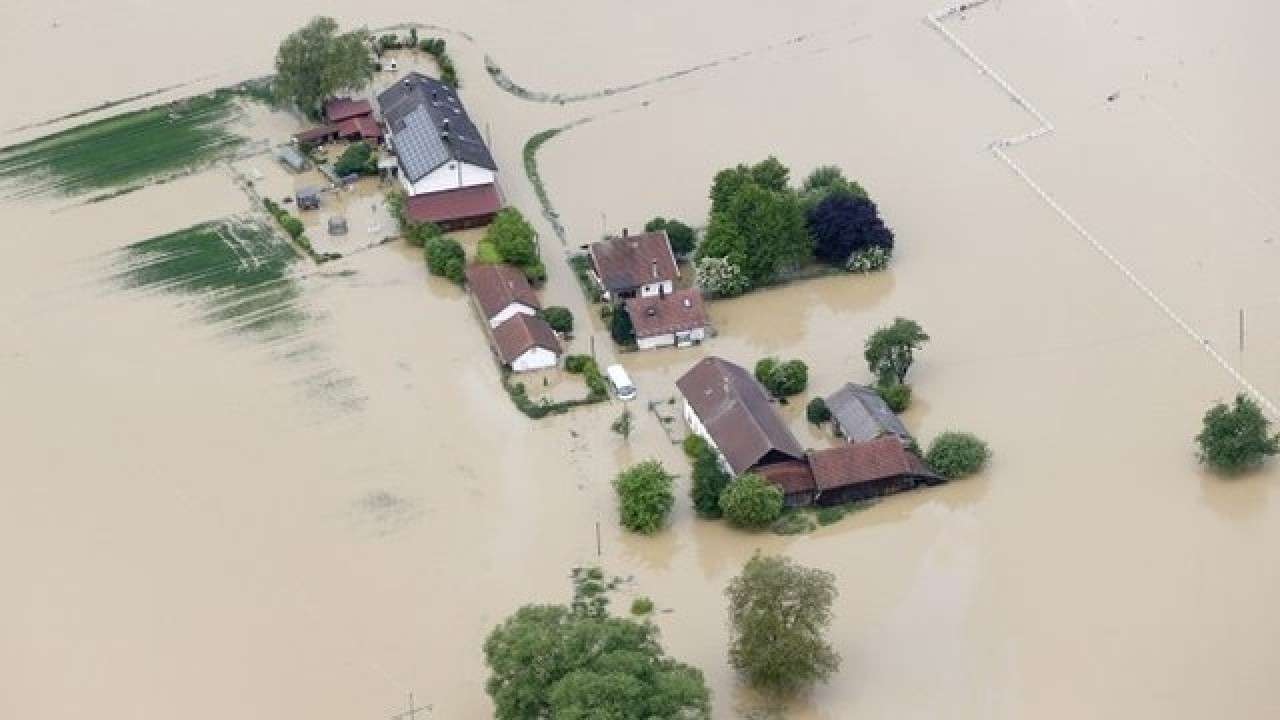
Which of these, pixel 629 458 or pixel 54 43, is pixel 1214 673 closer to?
pixel 629 458

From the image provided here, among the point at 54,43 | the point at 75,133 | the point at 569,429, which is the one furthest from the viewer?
the point at 54,43

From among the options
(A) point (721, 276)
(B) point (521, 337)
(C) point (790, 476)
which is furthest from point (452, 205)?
(C) point (790, 476)

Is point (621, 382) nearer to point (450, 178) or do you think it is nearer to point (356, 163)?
point (450, 178)

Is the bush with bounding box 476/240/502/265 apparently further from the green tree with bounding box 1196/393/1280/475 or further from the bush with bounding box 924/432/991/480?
the green tree with bounding box 1196/393/1280/475

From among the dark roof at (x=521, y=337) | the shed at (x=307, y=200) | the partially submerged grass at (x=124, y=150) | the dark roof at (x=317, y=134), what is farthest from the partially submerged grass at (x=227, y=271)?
the dark roof at (x=521, y=337)

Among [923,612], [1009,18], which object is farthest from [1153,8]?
[923,612]

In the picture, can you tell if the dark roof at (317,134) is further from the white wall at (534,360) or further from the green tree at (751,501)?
the green tree at (751,501)
